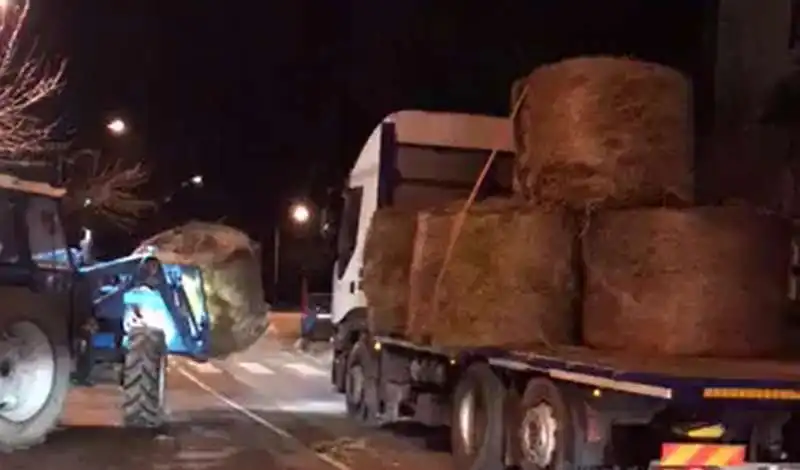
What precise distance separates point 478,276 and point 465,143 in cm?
505

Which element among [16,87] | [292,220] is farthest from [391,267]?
[292,220]

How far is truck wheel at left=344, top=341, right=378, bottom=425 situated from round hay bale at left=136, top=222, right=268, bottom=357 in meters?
13.1

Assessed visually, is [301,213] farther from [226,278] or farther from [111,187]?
[226,278]

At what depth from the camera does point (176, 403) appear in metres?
19.2

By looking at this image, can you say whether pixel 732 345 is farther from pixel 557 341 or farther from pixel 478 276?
pixel 478 276

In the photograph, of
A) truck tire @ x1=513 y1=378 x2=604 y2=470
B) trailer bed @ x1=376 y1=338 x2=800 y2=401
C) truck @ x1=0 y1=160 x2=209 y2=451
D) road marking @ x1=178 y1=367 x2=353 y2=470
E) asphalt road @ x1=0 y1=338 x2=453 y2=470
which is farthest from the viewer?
road marking @ x1=178 y1=367 x2=353 y2=470

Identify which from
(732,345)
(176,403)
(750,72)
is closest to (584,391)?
(732,345)

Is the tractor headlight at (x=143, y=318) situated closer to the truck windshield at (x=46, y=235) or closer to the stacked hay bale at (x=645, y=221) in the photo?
the truck windshield at (x=46, y=235)

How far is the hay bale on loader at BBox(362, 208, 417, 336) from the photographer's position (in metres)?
15.5

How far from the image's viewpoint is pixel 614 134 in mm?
12211

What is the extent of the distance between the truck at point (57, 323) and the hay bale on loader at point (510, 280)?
3823 millimetres

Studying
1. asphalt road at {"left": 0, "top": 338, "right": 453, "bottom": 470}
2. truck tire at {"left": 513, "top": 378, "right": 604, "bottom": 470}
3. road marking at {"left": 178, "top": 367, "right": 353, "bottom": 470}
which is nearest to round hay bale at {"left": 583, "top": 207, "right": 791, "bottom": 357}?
truck tire at {"left": 513, "top": 378, "right": 604, "bottom": 470}

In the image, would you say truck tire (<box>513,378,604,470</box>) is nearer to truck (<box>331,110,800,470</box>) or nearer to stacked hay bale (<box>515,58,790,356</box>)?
truck (<box>331,110,800,470</box>)

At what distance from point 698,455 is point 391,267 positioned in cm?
548
